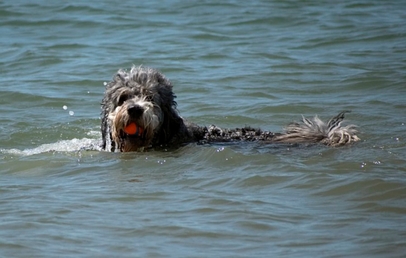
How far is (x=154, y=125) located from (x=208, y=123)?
9.63 feet

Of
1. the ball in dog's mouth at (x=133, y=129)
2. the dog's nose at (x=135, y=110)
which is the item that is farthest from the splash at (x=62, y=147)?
the dog's nose at (x=135, y=110)

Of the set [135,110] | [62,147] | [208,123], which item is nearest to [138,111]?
Answer: [135,110]

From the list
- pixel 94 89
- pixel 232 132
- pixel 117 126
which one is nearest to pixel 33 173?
pixel 117 126

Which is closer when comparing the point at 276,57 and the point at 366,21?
the point at 276,57

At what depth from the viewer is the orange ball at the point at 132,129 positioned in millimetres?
8938

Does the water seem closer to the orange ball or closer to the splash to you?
the splash

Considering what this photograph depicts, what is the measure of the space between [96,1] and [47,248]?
707 inches

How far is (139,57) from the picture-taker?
55.4 ft

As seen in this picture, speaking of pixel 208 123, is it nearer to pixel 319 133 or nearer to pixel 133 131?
pixel 319 133

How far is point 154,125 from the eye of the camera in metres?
9.02

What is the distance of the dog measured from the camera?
8875mm

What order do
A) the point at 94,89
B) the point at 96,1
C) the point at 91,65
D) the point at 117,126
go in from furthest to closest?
the point at 96,1
the point at 91,65
the point at 94,89
the point at 117,126

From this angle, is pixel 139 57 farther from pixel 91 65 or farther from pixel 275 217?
pixel 275 217

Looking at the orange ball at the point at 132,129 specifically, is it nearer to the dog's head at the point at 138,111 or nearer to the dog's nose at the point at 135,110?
the dog's head at the point at 138,111
